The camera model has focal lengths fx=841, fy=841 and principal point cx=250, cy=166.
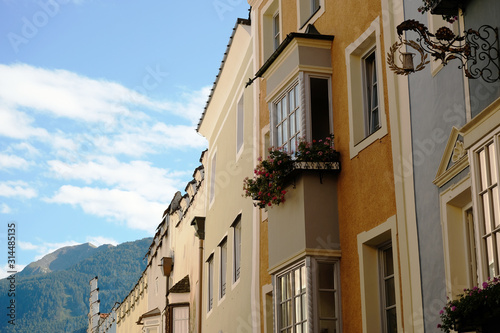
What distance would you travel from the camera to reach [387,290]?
1245cm

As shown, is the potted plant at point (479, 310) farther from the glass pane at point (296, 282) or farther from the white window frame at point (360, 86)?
the glass pane at point (296, 282)

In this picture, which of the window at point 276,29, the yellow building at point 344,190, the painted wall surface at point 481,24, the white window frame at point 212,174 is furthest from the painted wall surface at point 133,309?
the painted wall surface at point 481,24

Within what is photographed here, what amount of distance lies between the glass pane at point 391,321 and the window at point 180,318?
16.2 m

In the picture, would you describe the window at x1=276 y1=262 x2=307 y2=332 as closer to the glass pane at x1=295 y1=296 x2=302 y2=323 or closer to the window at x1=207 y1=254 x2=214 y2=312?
the glass pane at x1=295 y1=296 x2=302 y2=323

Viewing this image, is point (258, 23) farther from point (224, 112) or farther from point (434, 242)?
point (434, 242)

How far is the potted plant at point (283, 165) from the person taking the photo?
541 inches

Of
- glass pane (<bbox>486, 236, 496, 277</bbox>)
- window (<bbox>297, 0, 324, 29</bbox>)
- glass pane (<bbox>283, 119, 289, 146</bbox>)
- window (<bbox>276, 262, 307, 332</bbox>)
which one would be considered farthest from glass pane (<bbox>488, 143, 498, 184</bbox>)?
window (<bbox>297, 0, 324, 29</bbox>)

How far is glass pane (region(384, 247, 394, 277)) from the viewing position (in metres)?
12.4

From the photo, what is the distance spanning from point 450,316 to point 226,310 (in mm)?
12831

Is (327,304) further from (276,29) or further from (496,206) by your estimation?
(276,29)

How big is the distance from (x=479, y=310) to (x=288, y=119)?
7.47 meters

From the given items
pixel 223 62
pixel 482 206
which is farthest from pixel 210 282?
pixel 482 206

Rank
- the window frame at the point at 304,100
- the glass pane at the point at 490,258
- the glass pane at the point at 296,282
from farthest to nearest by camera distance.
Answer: the window frame at the point at 304,100
the glass pane at the point at 296,282
the glass pane at the point at 490,258

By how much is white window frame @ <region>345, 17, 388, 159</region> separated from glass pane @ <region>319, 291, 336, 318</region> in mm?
2224
